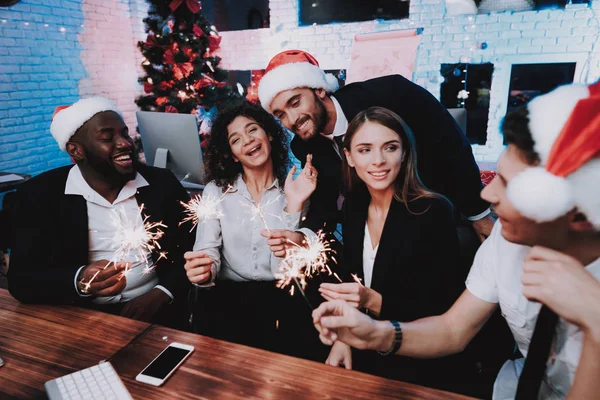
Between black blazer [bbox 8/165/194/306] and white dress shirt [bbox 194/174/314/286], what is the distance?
0.19 meters

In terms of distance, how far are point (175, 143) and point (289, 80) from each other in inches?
42.5

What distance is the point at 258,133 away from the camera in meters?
2.32

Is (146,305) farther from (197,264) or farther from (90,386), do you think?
(90,386)

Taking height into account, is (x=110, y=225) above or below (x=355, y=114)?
below

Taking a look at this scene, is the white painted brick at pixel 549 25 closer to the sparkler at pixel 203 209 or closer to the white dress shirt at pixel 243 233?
the white dress shirt at pixel 243 233

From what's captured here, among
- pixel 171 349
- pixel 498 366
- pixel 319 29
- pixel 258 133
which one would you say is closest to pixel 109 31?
pixel 319 29

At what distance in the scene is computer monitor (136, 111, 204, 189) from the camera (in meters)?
2.86

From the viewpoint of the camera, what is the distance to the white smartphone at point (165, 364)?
1.20 m

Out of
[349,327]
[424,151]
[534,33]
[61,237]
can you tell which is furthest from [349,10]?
[349,327]

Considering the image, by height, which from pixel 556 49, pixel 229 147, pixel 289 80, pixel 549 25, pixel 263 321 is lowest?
pixel 263 321

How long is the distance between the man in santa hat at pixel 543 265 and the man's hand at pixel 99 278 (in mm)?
1016

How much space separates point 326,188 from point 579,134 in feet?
5.55

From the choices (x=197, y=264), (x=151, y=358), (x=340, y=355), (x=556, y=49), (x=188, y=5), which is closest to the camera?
(x=151, y=358)

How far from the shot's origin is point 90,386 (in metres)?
1.17
